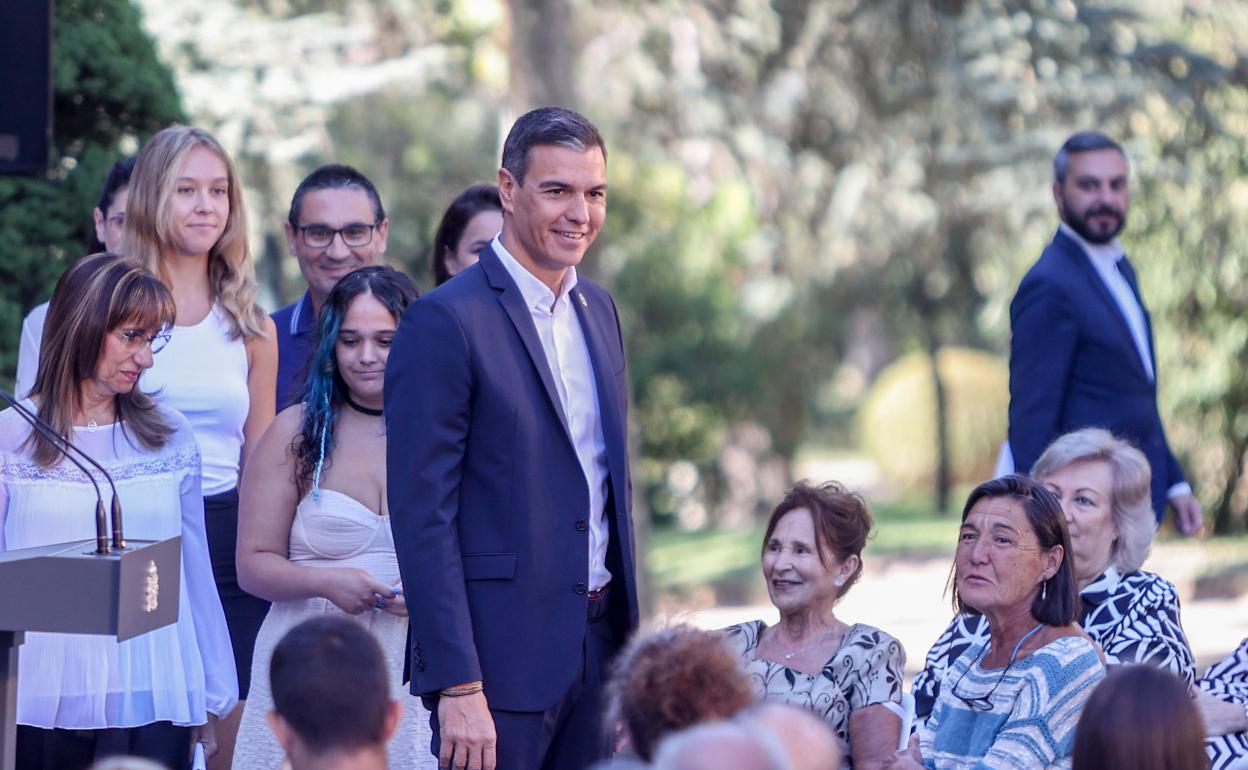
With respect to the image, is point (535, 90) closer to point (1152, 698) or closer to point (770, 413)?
point (770, 413)

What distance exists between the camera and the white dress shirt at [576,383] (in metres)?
3.76

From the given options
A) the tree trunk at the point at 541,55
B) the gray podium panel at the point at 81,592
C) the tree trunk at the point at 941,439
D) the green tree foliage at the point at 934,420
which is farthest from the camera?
the green tree foliage at the point at 934,420

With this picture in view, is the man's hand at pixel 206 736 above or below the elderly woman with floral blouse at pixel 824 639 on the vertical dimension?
below

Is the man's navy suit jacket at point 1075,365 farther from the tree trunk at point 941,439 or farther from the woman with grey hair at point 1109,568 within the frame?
the tree trunk at point 941,439

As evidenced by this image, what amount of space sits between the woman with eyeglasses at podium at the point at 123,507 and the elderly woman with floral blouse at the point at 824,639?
1.31 metres

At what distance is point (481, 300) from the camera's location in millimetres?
3684

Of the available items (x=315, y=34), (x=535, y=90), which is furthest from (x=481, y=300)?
(x=315, y=34)

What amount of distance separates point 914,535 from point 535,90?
5.39m

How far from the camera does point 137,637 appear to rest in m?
3.90

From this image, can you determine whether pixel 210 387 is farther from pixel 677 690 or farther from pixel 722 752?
pixel 722 752

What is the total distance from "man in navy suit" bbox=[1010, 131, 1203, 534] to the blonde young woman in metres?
2.60

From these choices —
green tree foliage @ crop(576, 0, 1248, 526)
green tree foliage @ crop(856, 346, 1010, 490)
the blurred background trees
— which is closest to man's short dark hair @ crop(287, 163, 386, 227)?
the blurred background trees

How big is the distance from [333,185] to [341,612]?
5.11 ft

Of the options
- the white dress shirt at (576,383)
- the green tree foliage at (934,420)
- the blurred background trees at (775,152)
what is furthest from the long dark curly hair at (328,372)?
the green tree foliage at (934,420)
